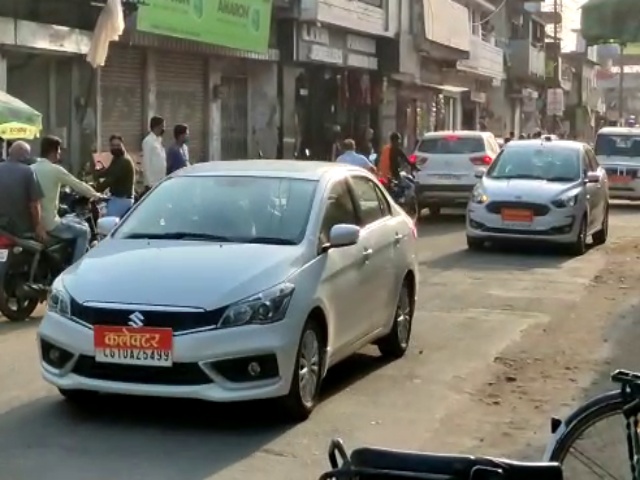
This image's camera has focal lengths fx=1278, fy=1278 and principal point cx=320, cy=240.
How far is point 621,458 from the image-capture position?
194 inches

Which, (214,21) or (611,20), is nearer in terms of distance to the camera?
(611,20)

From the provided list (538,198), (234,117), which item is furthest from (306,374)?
(234,117)

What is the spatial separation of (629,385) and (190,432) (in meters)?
3.50

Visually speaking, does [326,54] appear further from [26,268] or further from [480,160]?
[26,268]

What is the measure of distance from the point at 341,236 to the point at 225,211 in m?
0.85

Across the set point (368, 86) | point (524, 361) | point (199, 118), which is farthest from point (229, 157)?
point (524, 361)

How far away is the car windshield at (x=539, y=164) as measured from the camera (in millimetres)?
19328

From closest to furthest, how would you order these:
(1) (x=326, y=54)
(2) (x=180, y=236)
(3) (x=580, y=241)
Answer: (2) (x=180, y=236) < (3) (x=580, y=241) < (1) (x=326, y=54)

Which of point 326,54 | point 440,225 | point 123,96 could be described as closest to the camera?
point 123,96

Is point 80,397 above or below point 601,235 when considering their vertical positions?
below

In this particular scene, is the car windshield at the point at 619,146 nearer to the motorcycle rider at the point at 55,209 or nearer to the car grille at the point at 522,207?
the car grille at the point at 522,207

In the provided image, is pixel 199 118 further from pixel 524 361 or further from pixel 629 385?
pixel 629 385

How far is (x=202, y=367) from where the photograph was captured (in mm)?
7383

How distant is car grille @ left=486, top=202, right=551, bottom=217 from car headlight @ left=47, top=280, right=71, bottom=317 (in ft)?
37.4
